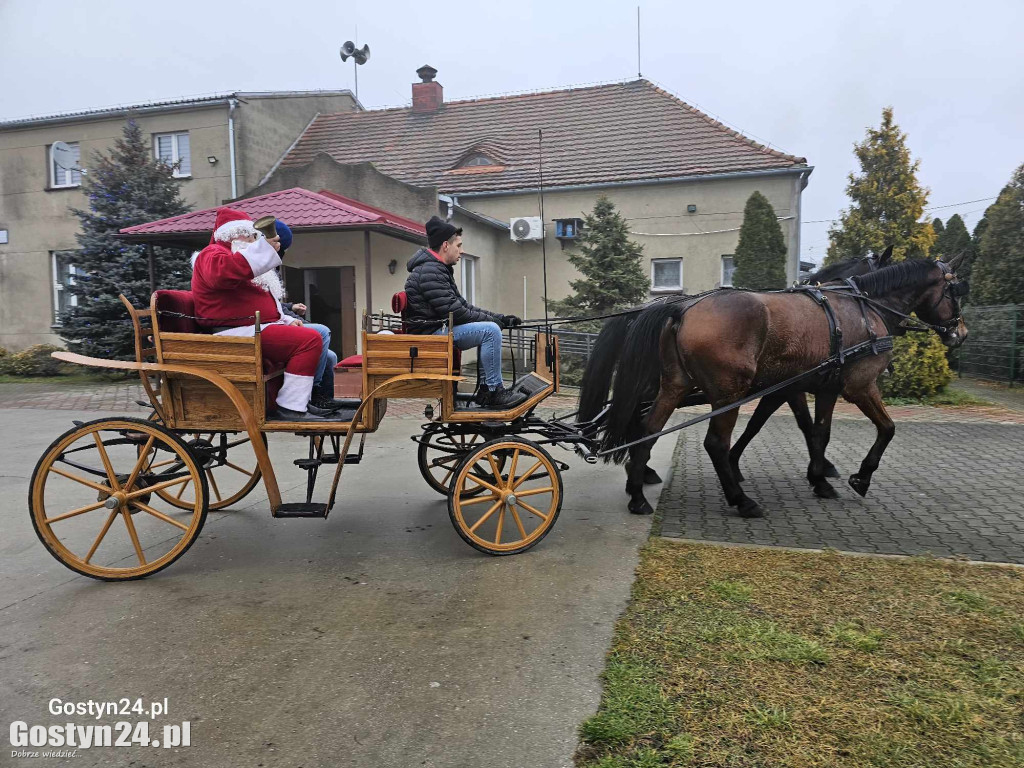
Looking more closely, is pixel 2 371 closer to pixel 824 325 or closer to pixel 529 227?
pixel 529 227

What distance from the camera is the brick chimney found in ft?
69.4

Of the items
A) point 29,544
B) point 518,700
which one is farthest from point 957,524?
point 29,544

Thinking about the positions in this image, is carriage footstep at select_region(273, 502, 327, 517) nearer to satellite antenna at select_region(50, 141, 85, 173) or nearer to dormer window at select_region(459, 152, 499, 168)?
dormer window at select_region(459, 152, 499, 168)

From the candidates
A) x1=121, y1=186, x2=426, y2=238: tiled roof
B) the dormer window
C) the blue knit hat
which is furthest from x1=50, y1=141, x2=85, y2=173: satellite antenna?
the blue knit hat

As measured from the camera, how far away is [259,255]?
13.1ft

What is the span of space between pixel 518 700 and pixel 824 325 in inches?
152

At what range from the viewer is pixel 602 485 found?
6.31 meters

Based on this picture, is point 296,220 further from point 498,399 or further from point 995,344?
point 995,344

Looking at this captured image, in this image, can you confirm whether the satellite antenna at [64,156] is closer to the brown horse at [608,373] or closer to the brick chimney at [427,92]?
the brick chimney at [427,92]

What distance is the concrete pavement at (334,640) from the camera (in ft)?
8.19

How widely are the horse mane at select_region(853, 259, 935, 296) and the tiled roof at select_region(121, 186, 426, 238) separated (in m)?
8.66

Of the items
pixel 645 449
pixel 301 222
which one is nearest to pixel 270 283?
pixel 645 449

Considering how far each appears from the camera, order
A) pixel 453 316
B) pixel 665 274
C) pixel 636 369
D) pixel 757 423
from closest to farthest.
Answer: pixel 453 316, pixel 636 369, pixel 757 423, pixel 665 274

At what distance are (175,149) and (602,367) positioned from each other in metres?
17.2
